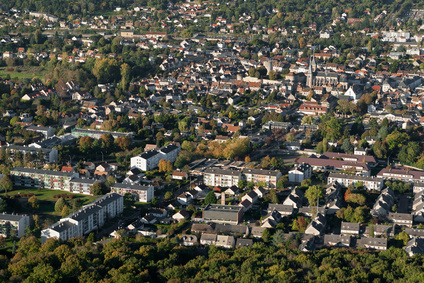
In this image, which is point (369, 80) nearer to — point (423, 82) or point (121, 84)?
point (423, 82)

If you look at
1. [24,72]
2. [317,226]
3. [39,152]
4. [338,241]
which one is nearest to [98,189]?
[39,152]

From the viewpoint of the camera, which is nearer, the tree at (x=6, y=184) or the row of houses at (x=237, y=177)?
the tree at (x=6, y=184)

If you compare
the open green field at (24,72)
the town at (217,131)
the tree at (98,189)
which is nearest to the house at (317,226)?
the town at (217,131)

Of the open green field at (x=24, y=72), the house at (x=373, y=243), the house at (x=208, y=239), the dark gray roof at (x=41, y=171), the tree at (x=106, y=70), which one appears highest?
the tree at (x=106, y=70)

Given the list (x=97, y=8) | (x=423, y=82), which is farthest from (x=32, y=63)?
(x=423, y=82)

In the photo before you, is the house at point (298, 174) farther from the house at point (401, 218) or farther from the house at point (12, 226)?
the house at point (12, 226)

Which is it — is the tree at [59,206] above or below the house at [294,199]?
below
